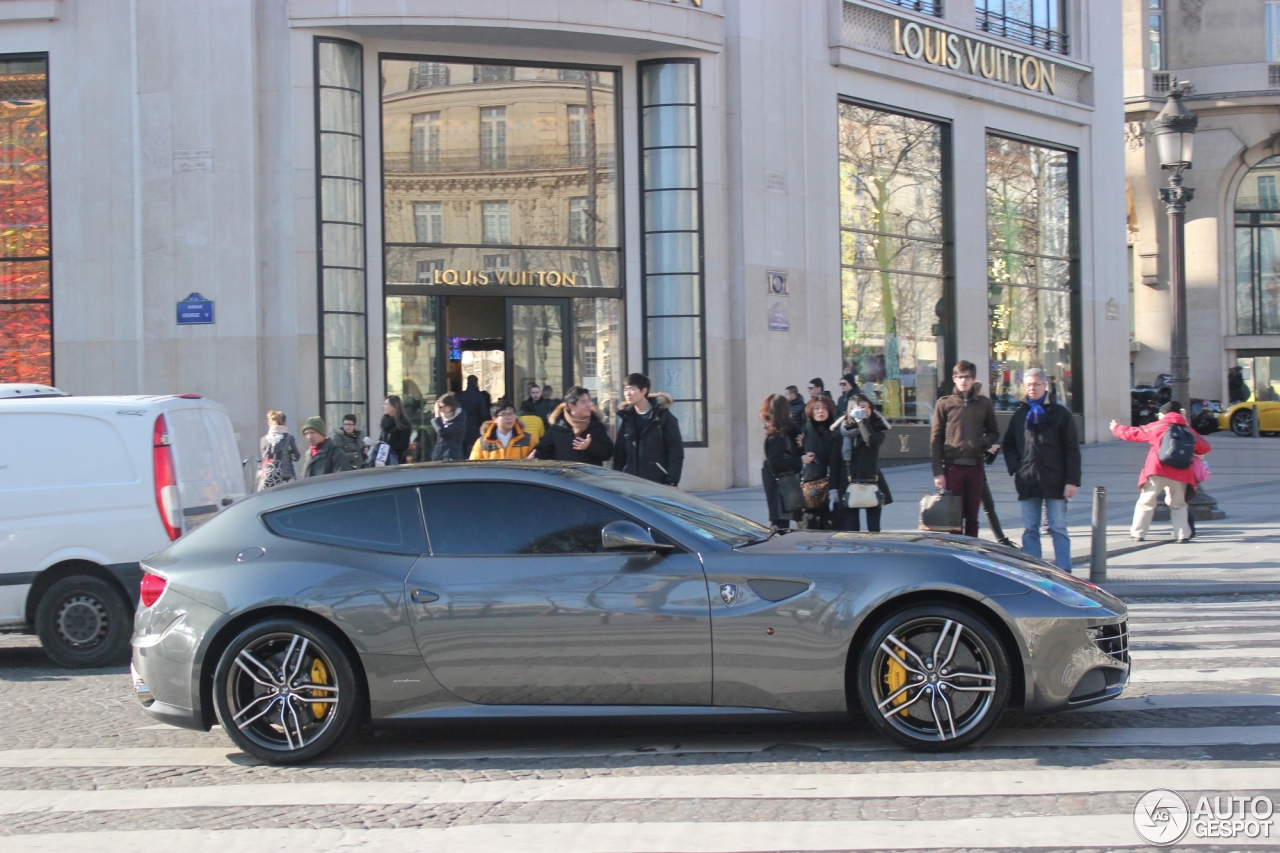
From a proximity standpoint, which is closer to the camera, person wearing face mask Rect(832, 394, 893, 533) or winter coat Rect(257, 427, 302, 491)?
person wearing face mask Rect(832, 394, 893, 533)

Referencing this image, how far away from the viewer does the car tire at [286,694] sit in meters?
5.85

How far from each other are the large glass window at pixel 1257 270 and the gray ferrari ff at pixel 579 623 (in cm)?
4667

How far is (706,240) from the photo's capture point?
19734 mm

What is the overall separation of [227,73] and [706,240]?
7.31 m

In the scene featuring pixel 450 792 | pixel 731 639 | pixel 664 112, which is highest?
pixel 664 112

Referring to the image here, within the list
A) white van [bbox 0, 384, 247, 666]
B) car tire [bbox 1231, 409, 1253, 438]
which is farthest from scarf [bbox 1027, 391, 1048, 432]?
car tire [bbox 1231, 409, 1253, 438]

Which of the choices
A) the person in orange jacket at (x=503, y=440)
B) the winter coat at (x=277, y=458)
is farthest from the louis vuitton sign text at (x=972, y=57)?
the person in orange jacket at (x=503, y=440)

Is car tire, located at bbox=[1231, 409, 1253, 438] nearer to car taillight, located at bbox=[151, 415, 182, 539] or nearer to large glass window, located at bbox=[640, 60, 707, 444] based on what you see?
large glass window, located at bbox=[640, 60, 707, 444]

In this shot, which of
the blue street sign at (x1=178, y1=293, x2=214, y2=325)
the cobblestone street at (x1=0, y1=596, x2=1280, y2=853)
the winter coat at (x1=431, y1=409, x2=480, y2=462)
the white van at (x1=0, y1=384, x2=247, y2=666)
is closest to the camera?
the cobblestone street at (x1=0, y1=596, x2=1280, y2=853)

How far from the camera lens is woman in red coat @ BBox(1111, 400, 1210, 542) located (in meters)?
13.5

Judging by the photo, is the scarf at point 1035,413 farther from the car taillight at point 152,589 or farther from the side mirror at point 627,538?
the car taillight at point 152,589

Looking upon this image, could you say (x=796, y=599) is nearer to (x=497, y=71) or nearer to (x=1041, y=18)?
(x=497, y=71)

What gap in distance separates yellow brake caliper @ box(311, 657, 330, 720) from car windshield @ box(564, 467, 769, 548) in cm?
145

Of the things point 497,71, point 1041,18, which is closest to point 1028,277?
point 1041,18
